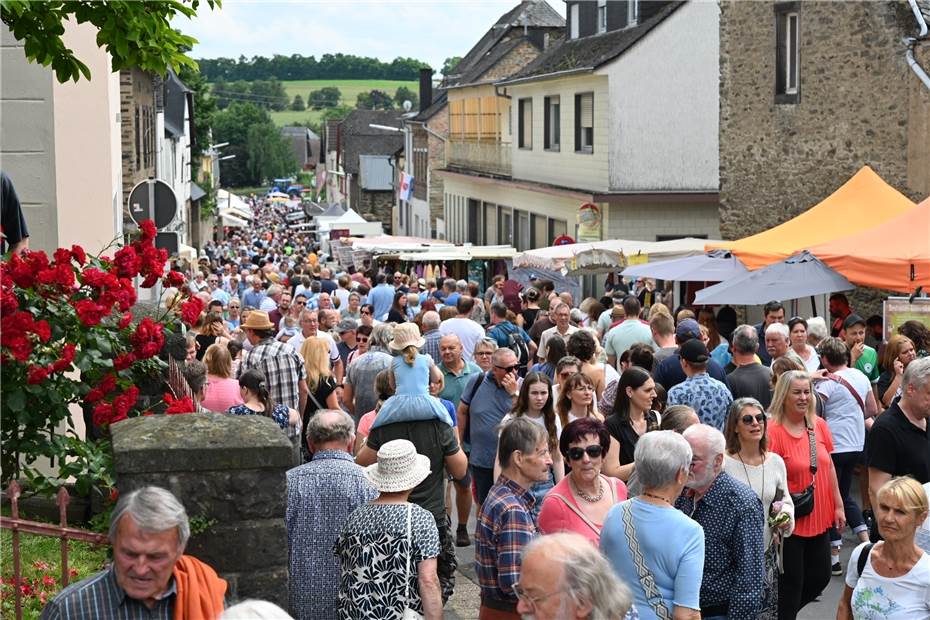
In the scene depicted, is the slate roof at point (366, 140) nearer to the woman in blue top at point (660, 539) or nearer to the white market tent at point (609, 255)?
the white market tent at point (609, 255)

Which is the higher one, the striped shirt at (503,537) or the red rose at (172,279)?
the red rose at (172,279)

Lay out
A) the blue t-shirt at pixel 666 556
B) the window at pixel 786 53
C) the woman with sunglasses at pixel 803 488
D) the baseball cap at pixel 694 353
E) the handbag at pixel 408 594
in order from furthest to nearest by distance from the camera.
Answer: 1. the window at pixel 786 53
2. the baseball cap at pixel 694 353
3. the woman with sunglasses at pixel 803 488
4. the handbag at pixel 408 594
5. the blue t-shirt at pixel 666 556

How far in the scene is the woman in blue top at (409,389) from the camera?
8805mm

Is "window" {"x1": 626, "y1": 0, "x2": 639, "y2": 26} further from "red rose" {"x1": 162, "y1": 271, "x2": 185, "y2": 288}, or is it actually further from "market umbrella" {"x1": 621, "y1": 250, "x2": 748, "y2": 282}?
"red rose" {"x1": 162, "y1": 271, "x2": 185, "y2": 288}

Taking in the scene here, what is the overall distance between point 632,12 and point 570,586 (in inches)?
1200

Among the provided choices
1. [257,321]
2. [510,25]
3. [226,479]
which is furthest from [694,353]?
[510,25]

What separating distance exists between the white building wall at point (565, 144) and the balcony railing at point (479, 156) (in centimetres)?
A: 139

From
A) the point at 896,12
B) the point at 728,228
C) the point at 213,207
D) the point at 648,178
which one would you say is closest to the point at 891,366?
the point at 896,12

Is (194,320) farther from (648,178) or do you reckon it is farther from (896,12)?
(648,178)

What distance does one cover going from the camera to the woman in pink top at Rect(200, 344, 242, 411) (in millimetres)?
9953

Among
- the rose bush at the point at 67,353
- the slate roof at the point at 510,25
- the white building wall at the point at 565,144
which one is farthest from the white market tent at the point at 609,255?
the slate roof at the point at 510,25

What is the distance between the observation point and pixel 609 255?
22.3 metres

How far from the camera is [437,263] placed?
3684 cm

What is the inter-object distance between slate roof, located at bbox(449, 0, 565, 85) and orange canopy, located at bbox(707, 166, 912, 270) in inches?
1362
